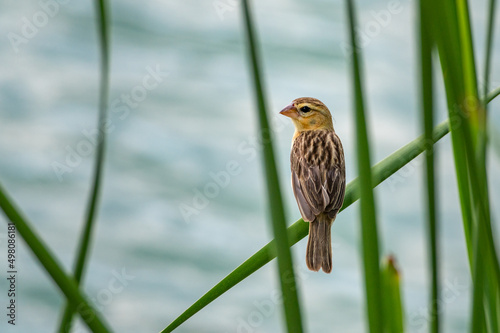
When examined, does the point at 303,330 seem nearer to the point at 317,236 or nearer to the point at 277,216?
the point at 277,216

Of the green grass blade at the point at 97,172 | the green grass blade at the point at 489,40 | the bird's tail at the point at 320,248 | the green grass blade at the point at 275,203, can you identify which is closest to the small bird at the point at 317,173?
the bird's tail at the point at 320,248

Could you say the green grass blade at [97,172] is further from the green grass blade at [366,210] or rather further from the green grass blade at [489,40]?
the green grass blade at [489,40]

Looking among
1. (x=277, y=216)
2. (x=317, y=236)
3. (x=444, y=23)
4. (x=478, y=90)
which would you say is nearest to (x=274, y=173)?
(x=277, y=216)

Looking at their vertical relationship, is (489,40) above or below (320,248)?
below

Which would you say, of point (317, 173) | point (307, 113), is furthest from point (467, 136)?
point (307, 113)

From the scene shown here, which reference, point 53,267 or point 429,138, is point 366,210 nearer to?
point 429,138
